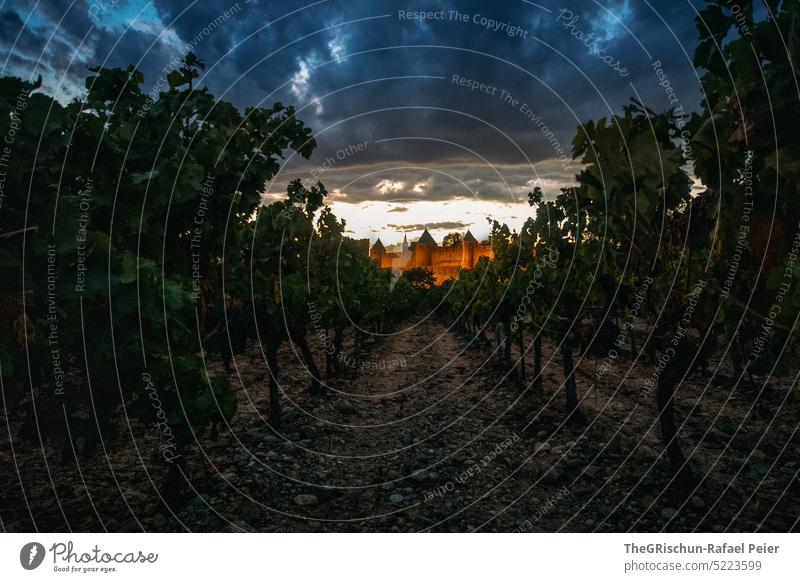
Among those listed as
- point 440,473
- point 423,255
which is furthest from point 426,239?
point 440,473

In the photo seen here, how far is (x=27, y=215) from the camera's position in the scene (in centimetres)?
389

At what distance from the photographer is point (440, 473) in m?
8.02

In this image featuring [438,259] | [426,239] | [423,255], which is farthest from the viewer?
[426,239]

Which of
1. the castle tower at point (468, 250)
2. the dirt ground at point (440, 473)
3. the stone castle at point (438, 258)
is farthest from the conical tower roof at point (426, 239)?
the dirt ground at point (440, 473)

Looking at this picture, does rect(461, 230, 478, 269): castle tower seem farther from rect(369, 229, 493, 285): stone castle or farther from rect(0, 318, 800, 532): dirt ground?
rect(0, 318, 800, 532): dirt ground

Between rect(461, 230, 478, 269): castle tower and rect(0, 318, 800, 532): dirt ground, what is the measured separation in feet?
275

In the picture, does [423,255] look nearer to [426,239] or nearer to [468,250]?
[426,239]

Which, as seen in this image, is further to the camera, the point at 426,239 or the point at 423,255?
the point at 426,239

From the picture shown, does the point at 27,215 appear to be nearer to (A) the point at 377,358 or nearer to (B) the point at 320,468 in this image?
(B) the point at 320,468

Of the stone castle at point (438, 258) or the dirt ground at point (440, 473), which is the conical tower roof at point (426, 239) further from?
the dirt ground at point (440, 473)

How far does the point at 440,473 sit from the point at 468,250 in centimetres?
10304

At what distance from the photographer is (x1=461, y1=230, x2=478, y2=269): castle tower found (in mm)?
100412
